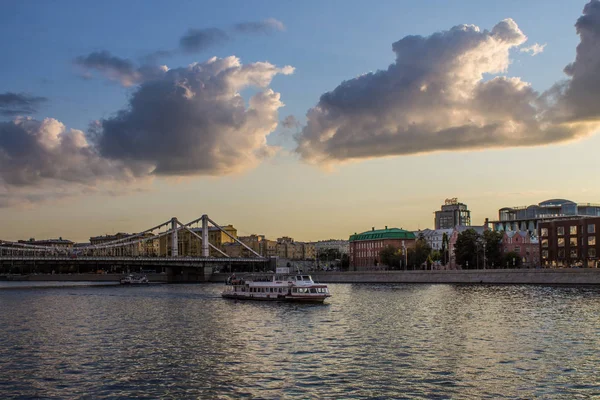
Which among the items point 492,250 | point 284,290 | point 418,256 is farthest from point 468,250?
point 284,290

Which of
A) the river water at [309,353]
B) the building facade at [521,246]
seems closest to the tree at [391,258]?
the building facade at [521,246]

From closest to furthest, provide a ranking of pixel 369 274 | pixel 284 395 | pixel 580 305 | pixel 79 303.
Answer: pixel 284 395 → pixel 580 305 → pixel 79 303 → pixel 369 274

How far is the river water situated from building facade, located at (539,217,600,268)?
75.6 m

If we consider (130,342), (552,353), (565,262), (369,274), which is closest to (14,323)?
(130,342)

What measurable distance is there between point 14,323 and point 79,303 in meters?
25.3

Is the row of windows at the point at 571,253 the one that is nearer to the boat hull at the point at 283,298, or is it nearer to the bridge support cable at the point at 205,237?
the boat hull at the point at 283,298

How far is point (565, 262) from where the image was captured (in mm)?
139000

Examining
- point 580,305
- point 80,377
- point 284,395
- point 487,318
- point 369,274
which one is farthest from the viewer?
point 369,274

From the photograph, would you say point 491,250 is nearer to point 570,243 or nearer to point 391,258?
point 570,243

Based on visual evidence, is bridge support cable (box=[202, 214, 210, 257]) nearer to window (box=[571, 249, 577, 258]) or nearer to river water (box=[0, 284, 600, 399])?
window (box=[571, 249, 577, 258])

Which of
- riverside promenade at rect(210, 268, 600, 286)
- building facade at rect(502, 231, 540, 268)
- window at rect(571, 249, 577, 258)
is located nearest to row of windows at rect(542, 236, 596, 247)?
window at rect(571, 249, 577, 258)

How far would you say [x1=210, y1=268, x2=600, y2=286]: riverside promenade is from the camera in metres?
102

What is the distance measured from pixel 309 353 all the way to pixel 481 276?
85.5 metres

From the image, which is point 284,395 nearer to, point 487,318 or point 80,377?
point 80,377
